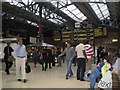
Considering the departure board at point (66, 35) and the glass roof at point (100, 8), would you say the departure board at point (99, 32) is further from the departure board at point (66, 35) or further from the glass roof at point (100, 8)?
the departure board at point (66, 35)

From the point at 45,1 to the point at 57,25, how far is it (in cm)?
1802

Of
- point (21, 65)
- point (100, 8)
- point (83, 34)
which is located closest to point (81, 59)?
point (21, 65)

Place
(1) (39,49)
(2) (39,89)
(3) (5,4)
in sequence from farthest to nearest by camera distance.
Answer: (1) (39,49) → (3) (5,4) → (2) (39,89)

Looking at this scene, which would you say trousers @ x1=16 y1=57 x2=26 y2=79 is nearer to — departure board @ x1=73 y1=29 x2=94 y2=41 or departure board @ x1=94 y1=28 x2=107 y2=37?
departure board @ x1=73 y1=29 x2=94 y2=41

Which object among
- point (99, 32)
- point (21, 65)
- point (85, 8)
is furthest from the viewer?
point (99, 32)

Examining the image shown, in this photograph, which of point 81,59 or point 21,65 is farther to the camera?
point 81,59

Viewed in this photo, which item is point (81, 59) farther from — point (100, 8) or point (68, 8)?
point (100, 8)

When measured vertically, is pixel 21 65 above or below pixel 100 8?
below

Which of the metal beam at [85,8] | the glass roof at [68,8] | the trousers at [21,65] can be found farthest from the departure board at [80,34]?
the trousers at [21,65]

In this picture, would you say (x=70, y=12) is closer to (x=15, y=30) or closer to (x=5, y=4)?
(x=15, y=30)

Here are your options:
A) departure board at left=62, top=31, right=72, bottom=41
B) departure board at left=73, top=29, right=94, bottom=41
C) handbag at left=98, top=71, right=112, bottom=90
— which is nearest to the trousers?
handbag at left=98, top=71, right=112, bottom=90

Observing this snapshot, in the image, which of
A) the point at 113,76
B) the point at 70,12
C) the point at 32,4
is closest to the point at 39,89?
the point at 113,76

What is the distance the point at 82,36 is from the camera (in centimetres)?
2653

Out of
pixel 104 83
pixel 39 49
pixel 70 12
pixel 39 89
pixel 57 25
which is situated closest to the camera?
pixel 104 83
